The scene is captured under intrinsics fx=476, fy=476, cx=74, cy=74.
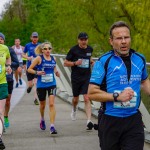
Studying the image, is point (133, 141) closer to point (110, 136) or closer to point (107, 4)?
point (110, 136)

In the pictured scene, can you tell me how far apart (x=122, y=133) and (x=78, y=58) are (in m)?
5.07

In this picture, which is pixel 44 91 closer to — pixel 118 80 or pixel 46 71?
pixel 46 71

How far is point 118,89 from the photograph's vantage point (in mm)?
4375

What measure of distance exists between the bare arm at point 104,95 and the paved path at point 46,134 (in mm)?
3166

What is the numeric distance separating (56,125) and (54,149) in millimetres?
2437

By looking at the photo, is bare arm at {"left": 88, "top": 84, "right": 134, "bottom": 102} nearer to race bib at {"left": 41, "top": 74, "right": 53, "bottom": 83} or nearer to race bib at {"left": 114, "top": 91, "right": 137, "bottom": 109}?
race bib at {"left": 114, "top": 91, "right": 137, "bottom": 109}

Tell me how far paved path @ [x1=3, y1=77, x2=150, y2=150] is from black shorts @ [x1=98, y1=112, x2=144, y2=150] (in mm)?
2908

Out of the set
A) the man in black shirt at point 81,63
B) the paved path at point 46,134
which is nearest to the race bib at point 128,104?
the paved path at point 46,134

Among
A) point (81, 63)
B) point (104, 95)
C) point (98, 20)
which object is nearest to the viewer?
point (104, 95)

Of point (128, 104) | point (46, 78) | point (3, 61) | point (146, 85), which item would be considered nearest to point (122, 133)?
point (128, 104)

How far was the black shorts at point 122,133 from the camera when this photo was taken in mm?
4422

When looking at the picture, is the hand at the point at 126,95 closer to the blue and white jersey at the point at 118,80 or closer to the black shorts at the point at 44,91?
the blue and white jersey at the point at 118,80

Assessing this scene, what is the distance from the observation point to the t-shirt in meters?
9.42

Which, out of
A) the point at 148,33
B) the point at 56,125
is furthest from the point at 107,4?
the point at 56,125
